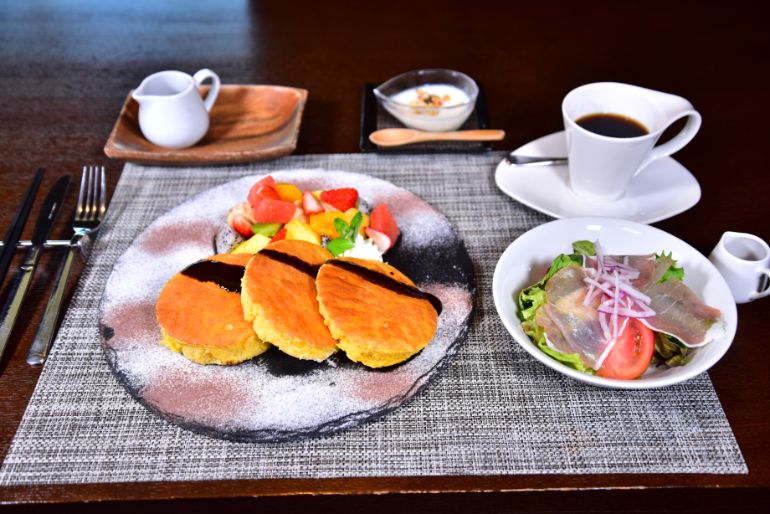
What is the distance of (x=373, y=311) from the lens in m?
1.47

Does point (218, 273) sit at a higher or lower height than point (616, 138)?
lower

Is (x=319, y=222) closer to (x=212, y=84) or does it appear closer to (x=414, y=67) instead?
(x=212, y=84)

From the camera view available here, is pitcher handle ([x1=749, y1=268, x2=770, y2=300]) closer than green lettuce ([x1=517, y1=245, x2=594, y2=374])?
No

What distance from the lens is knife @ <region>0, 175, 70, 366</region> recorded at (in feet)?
5.25

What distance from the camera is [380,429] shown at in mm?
1387

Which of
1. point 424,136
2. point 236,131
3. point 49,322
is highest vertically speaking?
point 424,136

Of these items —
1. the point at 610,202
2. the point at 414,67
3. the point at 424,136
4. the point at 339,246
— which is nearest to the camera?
the point at 339,246

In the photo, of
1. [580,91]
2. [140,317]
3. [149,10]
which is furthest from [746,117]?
[149,10]

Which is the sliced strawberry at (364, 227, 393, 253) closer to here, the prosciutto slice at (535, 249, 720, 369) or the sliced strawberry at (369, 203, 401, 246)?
the sliced strawberry at (369, 203, 401, 246)

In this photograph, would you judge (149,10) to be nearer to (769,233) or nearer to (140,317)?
(140,317)

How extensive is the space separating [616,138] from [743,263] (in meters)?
0.49

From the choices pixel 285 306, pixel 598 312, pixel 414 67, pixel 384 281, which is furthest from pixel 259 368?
pixel 414 67

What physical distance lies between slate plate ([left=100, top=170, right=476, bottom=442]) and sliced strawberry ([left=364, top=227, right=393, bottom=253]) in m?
0.03

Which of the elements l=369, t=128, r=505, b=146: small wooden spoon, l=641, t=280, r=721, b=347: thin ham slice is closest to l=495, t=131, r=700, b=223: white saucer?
l=369, t=128, r=505, b=146: small wooden spoon
